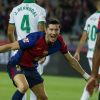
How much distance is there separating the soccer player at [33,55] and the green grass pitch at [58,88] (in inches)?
120

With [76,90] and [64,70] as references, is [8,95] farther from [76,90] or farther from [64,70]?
[64,70]

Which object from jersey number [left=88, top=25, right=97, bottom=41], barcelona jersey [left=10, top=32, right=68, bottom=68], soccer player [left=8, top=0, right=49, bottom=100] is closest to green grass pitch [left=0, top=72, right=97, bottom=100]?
jersey number [left=88, top=25, right=97, bottom=41]

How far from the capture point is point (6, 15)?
2188cm

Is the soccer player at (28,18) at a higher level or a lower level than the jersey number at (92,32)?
higher

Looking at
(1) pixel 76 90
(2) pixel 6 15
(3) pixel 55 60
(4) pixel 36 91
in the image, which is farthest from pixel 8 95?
(2) pixel 6 15

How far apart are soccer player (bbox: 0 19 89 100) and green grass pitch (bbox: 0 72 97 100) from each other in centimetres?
305

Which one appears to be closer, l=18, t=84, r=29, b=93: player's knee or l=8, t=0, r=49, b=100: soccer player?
l=18, t=84, r=29, b=93: player's knee

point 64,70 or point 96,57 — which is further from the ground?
point 96,57

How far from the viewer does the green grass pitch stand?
13.9 m

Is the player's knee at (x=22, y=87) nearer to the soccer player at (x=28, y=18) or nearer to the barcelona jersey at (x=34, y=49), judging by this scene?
the barcelona jersey at (x=34, y=49)

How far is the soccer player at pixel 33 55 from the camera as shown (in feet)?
31.6

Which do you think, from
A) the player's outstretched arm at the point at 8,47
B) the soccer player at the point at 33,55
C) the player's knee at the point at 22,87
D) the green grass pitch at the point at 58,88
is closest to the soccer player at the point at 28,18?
the soccer player at the point at 33,55

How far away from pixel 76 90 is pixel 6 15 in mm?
7109

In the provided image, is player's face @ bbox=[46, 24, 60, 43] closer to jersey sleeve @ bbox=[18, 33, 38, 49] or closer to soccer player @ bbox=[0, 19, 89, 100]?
soccer player @ bbox=[0, 19, 89, 100]
